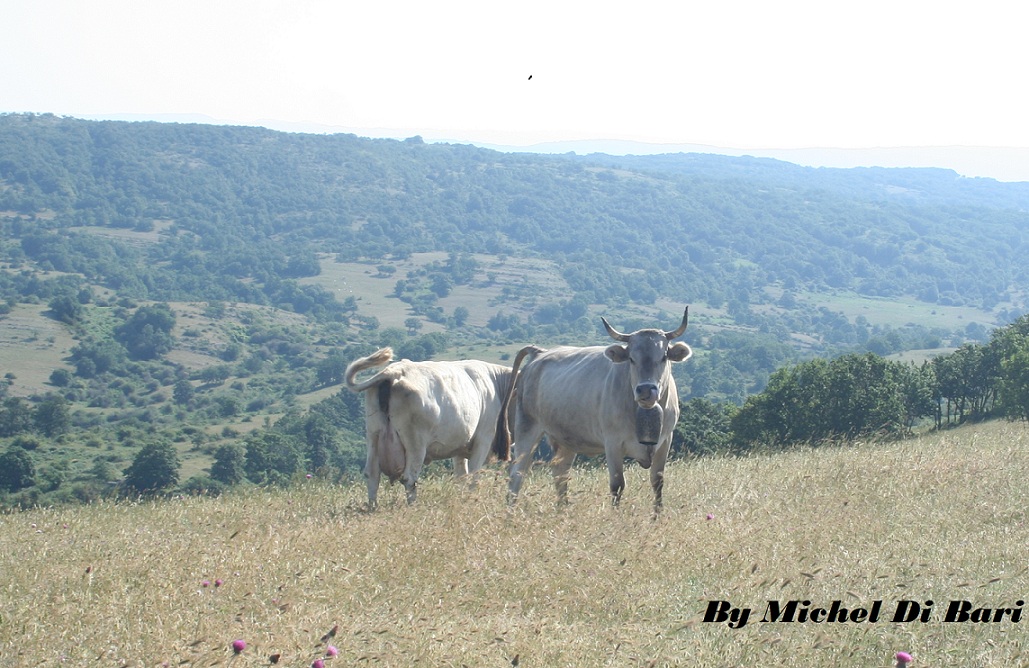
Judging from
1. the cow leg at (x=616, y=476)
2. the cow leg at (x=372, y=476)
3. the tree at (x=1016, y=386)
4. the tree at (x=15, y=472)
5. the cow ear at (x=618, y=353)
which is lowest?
the tree at (x=15, y=472)

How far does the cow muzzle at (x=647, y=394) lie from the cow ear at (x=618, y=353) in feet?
2.10

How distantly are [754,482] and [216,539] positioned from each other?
587cm

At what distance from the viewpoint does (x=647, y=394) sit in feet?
30.8

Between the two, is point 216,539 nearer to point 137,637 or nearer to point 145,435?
point 137,637

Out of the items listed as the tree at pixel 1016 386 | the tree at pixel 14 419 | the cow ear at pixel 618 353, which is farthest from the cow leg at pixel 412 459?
the tree at pixel 14 419

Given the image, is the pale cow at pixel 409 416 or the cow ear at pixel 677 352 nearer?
the cow ear at pixel 677 352

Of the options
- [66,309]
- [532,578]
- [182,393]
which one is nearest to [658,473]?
[532,578]

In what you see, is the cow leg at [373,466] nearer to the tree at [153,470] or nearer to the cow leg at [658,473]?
the cow leg at [658,473]

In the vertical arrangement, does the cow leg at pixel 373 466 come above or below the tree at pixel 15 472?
above

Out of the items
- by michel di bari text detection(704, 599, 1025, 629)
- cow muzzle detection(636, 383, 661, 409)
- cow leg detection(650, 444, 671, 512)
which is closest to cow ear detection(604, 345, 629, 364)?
cow muzzle detection(636, 383, 661, 409)

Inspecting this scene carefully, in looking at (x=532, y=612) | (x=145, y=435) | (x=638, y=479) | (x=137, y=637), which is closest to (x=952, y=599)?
(x=532, y=612)

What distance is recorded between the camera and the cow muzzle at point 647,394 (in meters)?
9.38

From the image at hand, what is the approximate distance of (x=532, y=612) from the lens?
20.0 ft

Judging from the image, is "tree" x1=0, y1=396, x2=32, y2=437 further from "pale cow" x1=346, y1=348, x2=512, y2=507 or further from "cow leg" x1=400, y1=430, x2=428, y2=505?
"cow leg" x1=400, y1=430, x2=428, y2=505
